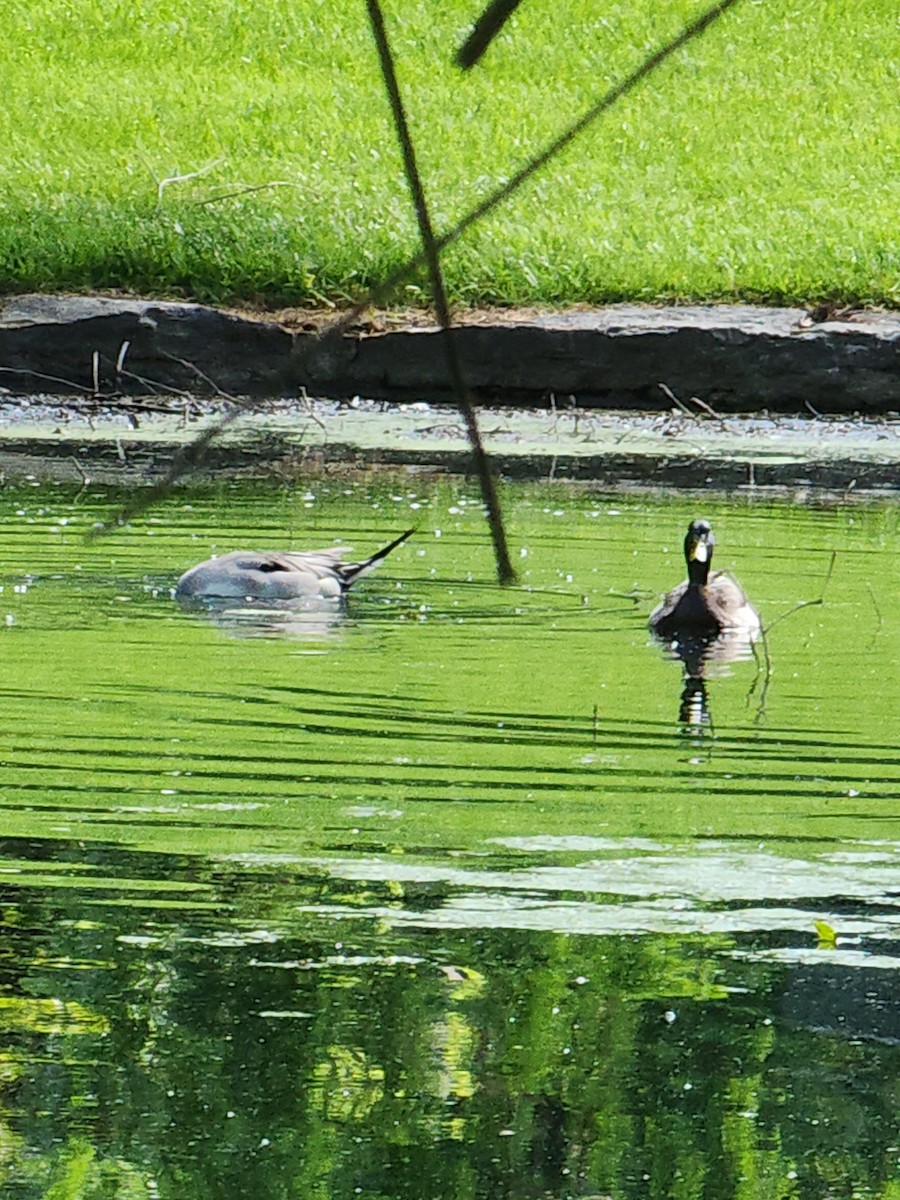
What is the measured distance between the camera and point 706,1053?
429 cm

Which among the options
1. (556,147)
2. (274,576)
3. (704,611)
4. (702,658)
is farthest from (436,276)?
(274,576)

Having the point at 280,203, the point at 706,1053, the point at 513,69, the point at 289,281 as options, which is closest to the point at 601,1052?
the point at 706,1053

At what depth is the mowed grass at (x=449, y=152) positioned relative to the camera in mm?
14844

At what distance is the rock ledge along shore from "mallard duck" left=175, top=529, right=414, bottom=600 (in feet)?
14.7

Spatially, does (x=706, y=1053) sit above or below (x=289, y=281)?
below

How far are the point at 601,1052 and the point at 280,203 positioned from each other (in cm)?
1194

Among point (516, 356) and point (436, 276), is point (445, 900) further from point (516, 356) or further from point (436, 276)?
point (516, 356)

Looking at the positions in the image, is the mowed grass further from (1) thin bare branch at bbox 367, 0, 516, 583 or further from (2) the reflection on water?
(1) thin bare branch at bbox 367, 0, 516, 583

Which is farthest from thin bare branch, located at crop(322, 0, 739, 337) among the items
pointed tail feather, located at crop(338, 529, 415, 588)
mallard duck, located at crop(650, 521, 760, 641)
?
pointed tail feather, located at crop(338, 529, 415, 588)

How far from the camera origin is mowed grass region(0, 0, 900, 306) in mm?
14844

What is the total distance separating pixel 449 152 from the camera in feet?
53.9

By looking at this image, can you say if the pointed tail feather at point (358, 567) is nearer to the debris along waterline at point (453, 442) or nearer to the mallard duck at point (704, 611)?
the mallard duck at point (704, 611)

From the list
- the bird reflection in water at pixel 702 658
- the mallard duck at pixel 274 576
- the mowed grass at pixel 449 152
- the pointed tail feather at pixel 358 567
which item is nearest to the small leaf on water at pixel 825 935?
the bird reflection in water at pixel 702 658

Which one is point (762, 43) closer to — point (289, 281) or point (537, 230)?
point (537, 230)
